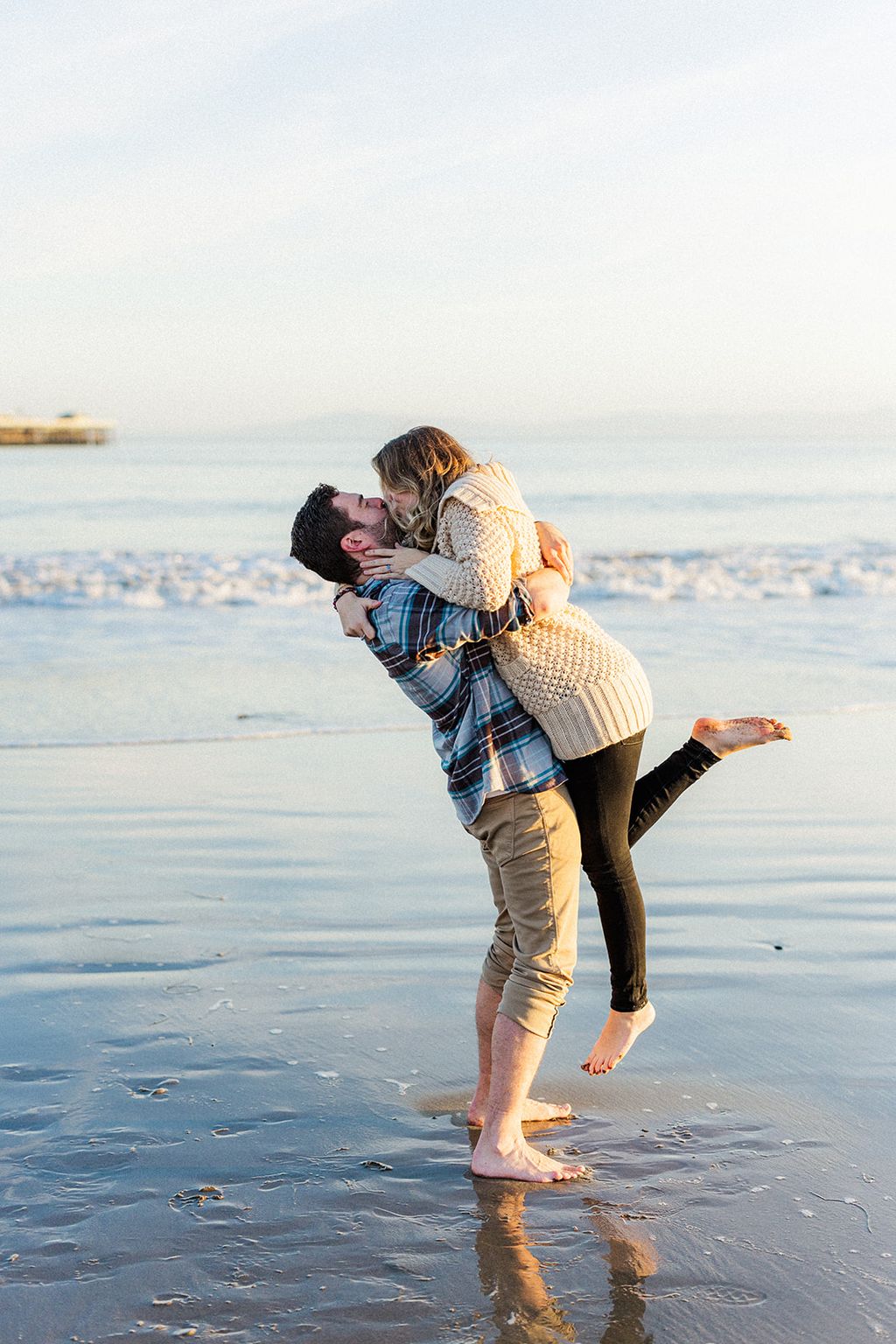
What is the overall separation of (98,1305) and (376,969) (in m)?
1.86

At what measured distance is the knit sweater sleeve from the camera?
2.82 metres

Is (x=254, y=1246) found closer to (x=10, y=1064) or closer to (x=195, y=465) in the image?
(x=10, y=1064)

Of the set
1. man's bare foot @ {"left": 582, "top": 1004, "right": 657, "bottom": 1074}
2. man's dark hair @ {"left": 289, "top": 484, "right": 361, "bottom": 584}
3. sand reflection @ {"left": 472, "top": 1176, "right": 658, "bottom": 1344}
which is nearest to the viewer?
sand reflection @ {"left": 472, "top": 1176, "right": 658, "bottom": 1344}

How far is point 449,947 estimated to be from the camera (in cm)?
444

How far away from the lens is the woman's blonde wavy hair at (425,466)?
2.98 metres

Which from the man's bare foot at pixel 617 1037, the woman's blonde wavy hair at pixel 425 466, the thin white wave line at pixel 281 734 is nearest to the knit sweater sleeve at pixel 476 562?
the woman's blonde wavy hair at pixel 425 466

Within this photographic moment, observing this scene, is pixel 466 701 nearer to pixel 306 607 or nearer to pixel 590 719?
pixel 590 719

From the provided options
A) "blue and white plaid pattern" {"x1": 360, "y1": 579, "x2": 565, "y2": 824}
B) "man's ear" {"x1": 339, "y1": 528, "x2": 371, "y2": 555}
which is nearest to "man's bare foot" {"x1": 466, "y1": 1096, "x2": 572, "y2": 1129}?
"blue and white plaid pattern" {"x1": 360, "y1": 579, "x2": 565, "y2": 824}

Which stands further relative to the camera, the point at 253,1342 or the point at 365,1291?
the point at 365,1291

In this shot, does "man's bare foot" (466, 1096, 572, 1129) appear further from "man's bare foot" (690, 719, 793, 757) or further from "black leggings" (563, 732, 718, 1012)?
"man's bare foot" (690, 719, 793, 757)

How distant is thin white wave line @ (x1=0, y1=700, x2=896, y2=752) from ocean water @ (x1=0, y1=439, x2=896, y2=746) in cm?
4

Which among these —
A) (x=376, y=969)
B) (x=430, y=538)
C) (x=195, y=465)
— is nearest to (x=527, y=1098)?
(x=376, y=969)

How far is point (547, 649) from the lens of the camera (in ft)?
9.91

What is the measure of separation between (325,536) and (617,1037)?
4.66 ft
